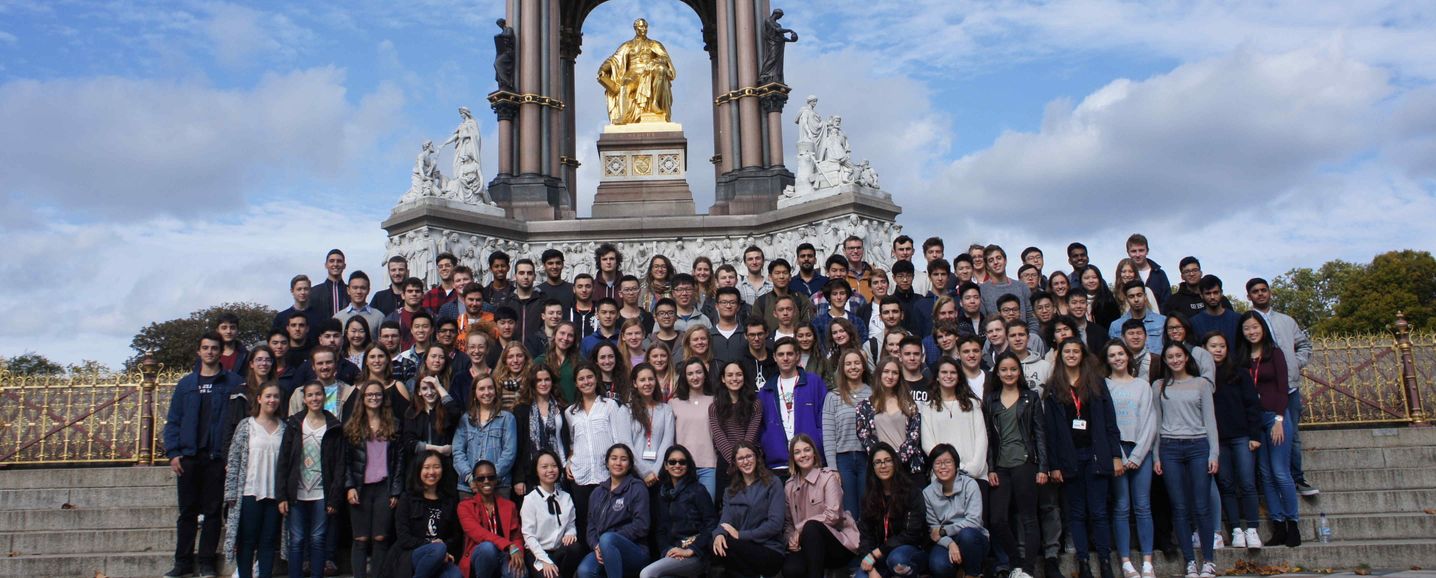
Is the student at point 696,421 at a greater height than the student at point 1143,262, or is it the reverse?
the student at point 1143,262

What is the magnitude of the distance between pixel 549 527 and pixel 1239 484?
5.21 m

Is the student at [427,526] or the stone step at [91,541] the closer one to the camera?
the student at [427,526]

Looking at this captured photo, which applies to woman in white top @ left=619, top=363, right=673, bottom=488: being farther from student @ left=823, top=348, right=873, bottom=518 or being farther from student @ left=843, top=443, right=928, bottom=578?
student @ left=843, top=443, right=928, bottom=578

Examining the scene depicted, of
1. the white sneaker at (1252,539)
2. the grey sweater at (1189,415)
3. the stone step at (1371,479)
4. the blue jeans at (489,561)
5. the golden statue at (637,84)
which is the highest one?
the golden statue at (637,84)

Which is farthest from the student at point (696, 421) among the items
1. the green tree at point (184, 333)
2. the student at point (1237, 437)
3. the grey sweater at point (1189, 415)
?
the green tree at point (184, 333)

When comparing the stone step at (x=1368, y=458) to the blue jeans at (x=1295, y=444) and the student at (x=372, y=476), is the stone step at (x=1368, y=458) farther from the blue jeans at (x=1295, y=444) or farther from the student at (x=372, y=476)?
the student at (x=372, y=476)

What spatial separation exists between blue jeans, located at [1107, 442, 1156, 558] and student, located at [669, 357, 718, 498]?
9.47 feet

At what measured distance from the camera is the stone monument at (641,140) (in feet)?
74.8

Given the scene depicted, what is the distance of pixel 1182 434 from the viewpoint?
815 centimetres

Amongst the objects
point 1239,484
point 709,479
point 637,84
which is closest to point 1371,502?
point 1239,484

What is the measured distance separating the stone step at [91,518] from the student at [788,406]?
5381 mm

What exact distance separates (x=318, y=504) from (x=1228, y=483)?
6781mm

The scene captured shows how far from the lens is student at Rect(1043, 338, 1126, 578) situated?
7.85 meters

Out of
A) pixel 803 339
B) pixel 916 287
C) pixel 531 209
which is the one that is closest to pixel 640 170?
pixel 531 209
